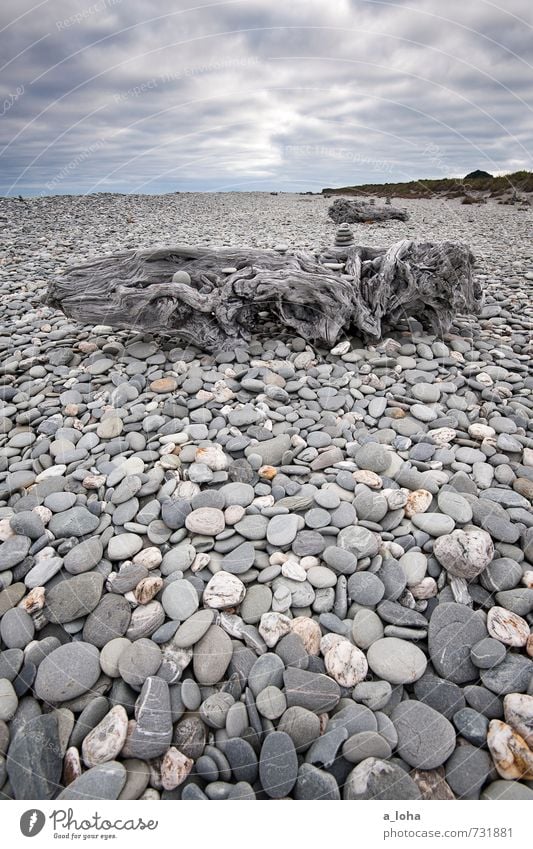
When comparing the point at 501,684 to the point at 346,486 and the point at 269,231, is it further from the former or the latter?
the point at 269,231

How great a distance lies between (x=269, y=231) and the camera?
1552cm

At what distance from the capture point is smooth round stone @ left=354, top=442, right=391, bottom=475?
3.63 m

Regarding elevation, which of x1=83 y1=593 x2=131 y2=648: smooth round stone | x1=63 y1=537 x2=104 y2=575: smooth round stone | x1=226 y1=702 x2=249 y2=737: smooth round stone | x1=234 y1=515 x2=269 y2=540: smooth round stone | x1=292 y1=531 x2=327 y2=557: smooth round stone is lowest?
x1=226 y1=702 x2=249 y2=737: smooth round stone

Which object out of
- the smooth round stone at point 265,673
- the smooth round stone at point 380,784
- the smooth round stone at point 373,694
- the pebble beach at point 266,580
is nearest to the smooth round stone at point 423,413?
the pebble beach at point 266,580

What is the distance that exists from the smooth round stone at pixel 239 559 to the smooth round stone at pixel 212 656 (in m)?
0.39

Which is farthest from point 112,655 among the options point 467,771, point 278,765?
point 467,771

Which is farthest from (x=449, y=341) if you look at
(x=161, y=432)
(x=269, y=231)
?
(x=269, y=231)

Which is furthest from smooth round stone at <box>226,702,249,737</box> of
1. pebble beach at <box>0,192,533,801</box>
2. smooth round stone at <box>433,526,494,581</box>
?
smooth round stone at <box>433,526,494,581</box>

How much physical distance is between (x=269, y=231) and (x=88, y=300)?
11.6m

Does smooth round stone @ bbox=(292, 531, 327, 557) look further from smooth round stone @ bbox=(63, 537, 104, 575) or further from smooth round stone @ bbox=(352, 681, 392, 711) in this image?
smooth round stone @ bbox=(63, 537, 104, 575)

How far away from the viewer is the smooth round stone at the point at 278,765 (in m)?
2.01

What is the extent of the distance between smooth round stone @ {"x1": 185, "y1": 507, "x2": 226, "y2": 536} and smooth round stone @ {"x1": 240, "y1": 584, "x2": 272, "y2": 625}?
0.51m

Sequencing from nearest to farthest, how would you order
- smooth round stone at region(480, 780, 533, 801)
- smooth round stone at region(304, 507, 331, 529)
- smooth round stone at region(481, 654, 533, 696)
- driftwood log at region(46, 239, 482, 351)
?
smooth round stone at region(480, 780, 533, 801)
smooth round stone at region(481, 654, 533, 696)
smooth round stone at region(304, 507, 331, 529)
driftwood log at region(46, 239, 482, 351)
